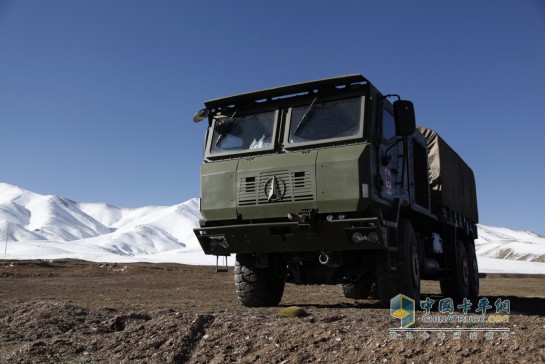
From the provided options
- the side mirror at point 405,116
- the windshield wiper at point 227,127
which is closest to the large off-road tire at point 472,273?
the side mirror at point 405,116

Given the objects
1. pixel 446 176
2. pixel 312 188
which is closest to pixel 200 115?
pixel 312 188

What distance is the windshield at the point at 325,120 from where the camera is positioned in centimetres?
743

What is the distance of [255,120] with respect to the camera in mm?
8203

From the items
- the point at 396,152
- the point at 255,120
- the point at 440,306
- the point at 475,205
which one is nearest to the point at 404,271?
the point at 440,306

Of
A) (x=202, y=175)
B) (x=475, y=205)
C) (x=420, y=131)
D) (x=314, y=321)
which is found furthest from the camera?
(x=475, y=205)

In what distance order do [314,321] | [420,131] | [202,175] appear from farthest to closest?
[420,131] → [202,175] → [314,321]

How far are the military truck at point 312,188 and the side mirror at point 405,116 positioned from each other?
15 millimetres

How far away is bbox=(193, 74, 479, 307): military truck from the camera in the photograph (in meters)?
7.11

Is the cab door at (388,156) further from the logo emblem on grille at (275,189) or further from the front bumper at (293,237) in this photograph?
the logo emblem on grille at (275,189)

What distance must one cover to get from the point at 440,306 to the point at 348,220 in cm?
232

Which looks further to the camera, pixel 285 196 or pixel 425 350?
pixel 285 196

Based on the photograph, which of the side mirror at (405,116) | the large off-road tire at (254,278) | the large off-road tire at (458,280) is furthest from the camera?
the large off-road tire at (458,280)

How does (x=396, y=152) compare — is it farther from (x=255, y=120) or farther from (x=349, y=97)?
(x=255, y=120)

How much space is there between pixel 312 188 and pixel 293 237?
0.79 m
